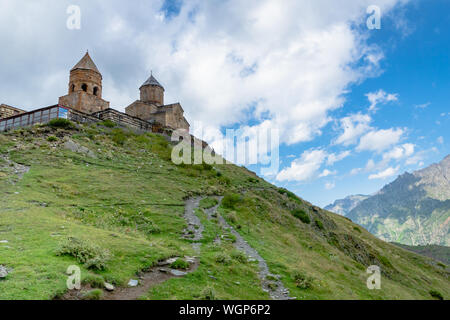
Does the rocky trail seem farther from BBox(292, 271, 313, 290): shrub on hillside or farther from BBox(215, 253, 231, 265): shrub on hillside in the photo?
BBox(292, 271, 313, 290): shrub on hillside

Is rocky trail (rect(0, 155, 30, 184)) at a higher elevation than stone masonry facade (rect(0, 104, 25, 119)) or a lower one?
lower

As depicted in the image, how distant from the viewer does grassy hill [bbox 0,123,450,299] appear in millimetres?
12041

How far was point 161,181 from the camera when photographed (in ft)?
114

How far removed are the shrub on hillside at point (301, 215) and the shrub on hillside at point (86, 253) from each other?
2705 cm

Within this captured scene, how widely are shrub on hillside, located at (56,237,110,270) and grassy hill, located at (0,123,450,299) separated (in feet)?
0.15

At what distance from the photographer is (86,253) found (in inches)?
490

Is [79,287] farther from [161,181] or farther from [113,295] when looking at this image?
[161,181]

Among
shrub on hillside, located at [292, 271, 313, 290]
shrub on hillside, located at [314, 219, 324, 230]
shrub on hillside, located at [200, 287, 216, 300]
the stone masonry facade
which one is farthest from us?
the stone masonry facade

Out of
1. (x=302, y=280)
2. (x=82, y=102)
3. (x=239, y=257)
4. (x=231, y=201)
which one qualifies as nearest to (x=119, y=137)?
(x=82, y=102)

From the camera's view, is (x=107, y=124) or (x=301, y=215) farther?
(x=107, y=124)

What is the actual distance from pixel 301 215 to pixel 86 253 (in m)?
28.3

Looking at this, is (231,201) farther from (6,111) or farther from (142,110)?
(6,111)

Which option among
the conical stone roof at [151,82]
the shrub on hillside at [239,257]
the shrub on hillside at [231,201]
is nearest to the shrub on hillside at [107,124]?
the conical stone roof at [151,82]

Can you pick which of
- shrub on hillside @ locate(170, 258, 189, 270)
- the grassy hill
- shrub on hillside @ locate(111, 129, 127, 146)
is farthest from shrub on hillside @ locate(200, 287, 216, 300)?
shrub on hillside @ locate(111, 129, 127, 146)
